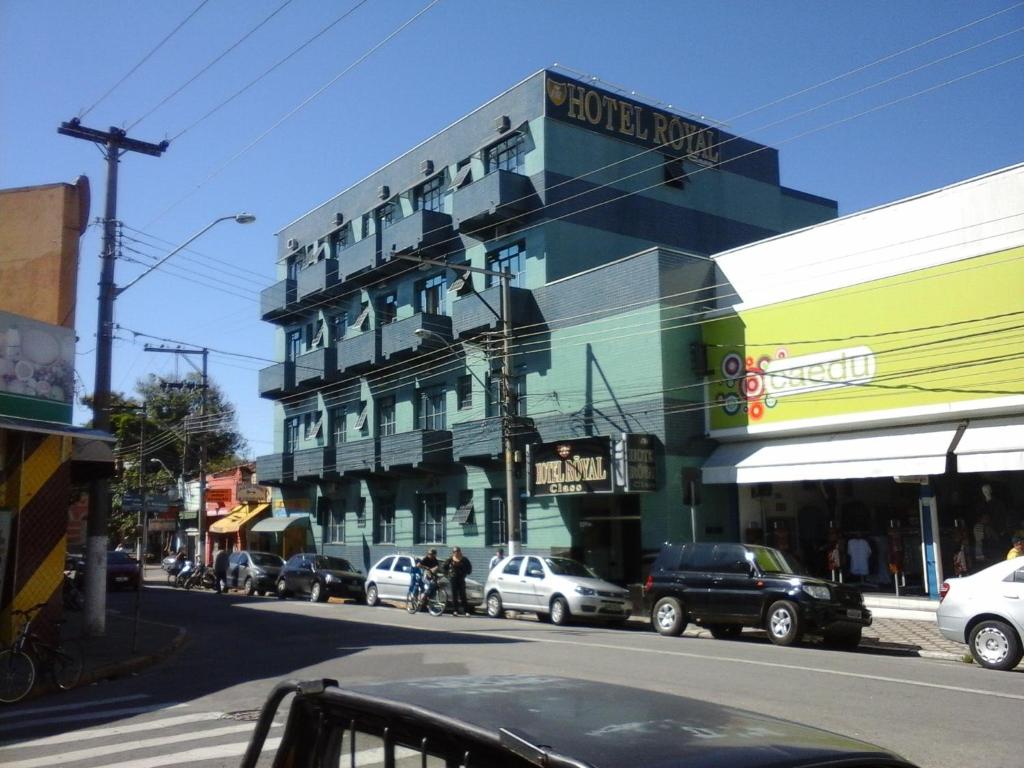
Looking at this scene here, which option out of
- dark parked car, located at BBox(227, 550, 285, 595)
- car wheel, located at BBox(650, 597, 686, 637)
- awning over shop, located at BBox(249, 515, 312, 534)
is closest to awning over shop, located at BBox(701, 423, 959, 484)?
car wheel, located at BBox(650, 597, 686, 637)

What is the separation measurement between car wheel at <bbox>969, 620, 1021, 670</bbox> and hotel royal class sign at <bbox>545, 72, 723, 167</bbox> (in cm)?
2196

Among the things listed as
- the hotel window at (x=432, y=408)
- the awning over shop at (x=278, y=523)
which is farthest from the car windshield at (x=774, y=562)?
the awning over shop at (x=278, y=523)

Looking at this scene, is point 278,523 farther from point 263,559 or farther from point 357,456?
point 357,456

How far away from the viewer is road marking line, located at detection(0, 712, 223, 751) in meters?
9.77

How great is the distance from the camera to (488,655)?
15.4 metres

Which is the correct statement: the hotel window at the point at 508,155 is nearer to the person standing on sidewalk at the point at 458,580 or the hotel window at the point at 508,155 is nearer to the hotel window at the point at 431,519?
the hotel window at the point at 431,519

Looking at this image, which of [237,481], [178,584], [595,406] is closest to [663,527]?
[595,406]

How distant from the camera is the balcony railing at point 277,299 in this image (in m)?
A: 45.2

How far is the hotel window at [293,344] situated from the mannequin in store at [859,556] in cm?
2936

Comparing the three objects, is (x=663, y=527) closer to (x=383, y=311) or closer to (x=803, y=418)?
(x=803, y=418)

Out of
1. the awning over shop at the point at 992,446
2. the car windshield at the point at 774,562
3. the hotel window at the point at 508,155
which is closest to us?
the car windshield at the point at 774,562

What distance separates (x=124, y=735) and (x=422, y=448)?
24.6 metres

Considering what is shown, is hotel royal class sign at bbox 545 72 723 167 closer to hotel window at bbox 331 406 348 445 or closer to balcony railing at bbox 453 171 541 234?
balcony railing at bbox 453 171 541 234

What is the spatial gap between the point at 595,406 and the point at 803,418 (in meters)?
6.61
